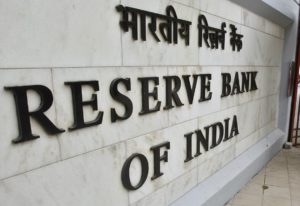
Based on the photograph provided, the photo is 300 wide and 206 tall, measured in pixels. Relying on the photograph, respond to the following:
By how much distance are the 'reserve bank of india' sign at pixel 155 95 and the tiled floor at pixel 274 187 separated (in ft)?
2.60

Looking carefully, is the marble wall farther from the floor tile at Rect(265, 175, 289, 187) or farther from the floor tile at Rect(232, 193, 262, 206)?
the floor tile at Rect(265, 175, 289, 187)

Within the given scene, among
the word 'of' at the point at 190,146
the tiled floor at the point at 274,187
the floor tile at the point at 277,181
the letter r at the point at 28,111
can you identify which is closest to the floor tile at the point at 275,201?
the tiled floor at the point at 274,187

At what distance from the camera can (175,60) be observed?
2238 millimetres

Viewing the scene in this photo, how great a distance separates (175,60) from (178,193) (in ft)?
4.07

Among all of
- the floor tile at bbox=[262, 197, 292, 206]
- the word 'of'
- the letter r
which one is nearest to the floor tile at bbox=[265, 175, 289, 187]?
the floor tile at bbox=[262, 197, 292, 206]

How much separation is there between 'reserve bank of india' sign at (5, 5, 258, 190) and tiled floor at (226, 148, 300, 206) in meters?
0.79

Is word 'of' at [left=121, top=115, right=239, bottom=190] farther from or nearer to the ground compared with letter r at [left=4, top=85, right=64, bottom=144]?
nearer to the ground

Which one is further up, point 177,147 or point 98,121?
point 98,121

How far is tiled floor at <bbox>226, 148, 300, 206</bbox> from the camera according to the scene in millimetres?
3166

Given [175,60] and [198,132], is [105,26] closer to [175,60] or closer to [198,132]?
[175,60]

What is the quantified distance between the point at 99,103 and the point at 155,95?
21.2 inches

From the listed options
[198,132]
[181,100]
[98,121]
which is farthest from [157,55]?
[198,132]

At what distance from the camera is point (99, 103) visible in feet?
5.41

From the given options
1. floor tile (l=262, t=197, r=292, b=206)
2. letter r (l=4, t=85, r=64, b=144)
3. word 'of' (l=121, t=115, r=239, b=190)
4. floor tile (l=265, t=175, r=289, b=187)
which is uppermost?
letter r (l=4, t=85, r=64, b=144)
